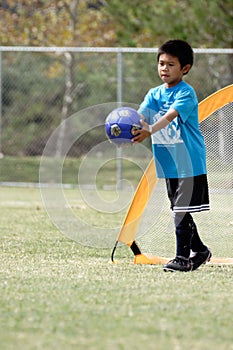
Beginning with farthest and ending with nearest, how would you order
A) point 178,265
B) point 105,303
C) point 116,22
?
point 116,22 → point 178,265 → point 105,303

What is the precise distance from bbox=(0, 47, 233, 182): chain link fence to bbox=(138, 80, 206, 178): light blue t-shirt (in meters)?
10.5

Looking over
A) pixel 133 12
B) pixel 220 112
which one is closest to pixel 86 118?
pixel 133 12

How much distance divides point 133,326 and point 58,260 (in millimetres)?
2357

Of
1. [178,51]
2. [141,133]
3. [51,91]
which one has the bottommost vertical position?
[51,91]

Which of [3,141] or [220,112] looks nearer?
[220,112]

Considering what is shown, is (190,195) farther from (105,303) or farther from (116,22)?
(116,22)

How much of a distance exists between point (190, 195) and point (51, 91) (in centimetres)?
1454

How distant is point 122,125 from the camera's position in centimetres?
577

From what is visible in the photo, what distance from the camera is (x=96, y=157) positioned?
723 inches

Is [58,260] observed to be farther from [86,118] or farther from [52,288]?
[86,118]

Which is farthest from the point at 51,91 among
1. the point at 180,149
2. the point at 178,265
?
the point at 178,265

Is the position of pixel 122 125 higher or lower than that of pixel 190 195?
higher

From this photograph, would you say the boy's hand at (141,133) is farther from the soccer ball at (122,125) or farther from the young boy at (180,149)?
the young boy at (180,149)

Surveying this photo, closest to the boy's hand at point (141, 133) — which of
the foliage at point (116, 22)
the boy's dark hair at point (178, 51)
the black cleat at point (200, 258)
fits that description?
the boy's dark hair at point (178, 51)
